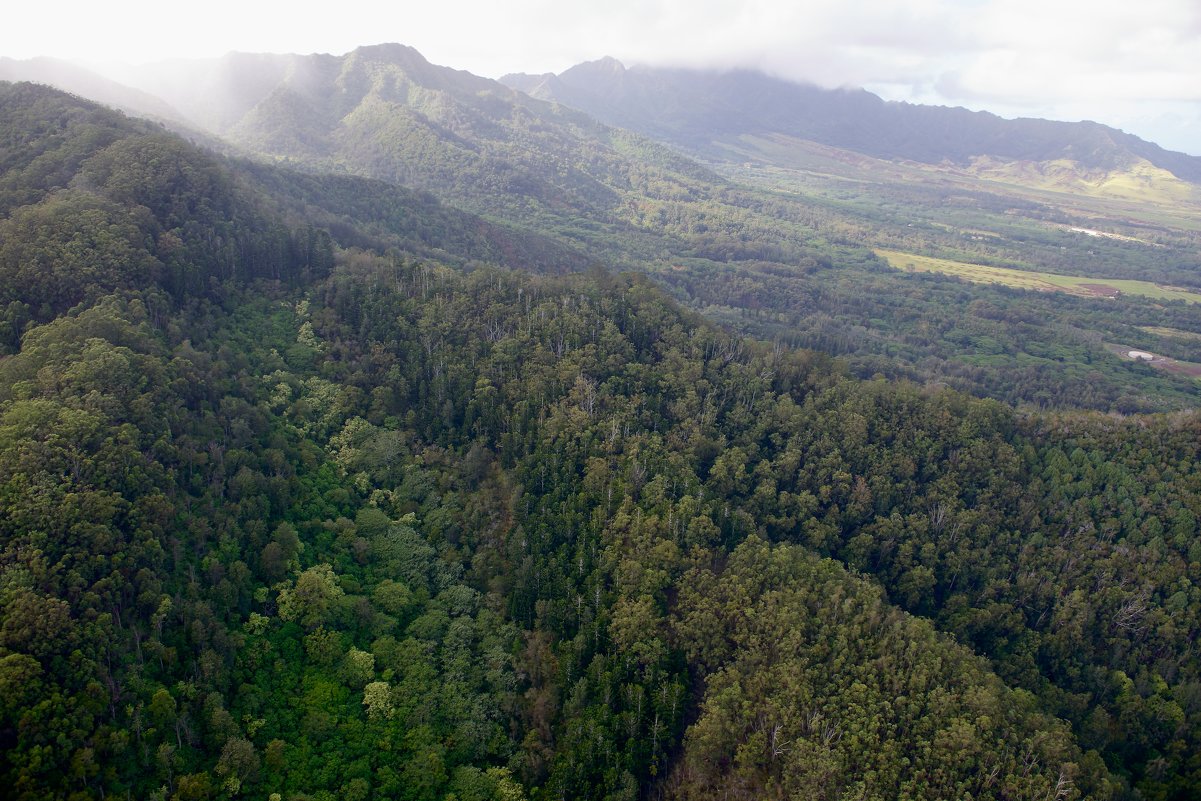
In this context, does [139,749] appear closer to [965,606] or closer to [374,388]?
[374,388]

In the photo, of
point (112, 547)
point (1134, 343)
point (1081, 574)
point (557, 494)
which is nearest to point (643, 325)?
point (557, 494)

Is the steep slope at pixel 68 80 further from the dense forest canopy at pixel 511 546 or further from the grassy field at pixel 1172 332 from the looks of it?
the grassy field at pixel 1172 332

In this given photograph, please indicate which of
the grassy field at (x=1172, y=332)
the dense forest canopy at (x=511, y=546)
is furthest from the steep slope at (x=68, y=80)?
the grassy field at (x=1172, y=332)

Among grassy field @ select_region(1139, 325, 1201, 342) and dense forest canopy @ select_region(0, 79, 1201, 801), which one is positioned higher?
grassy field @ select_region(1139, 325, 1201, 342)

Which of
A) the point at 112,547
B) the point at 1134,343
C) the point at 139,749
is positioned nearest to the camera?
the point at 139,749

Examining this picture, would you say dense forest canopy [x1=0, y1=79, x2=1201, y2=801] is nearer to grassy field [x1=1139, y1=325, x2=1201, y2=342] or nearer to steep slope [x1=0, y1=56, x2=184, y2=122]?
steep slope [x1=0, y1=56, x2=184, y2=122]

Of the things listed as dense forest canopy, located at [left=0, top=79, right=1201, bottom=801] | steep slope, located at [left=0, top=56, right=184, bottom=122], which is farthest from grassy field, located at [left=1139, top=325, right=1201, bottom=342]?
steep slope, located at [left=0, top=56, right=184, bottom=122]

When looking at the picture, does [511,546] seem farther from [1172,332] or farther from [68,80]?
[68,80]

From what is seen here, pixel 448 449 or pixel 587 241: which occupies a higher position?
pixel 587 241

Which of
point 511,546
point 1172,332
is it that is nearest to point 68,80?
point 511,546
